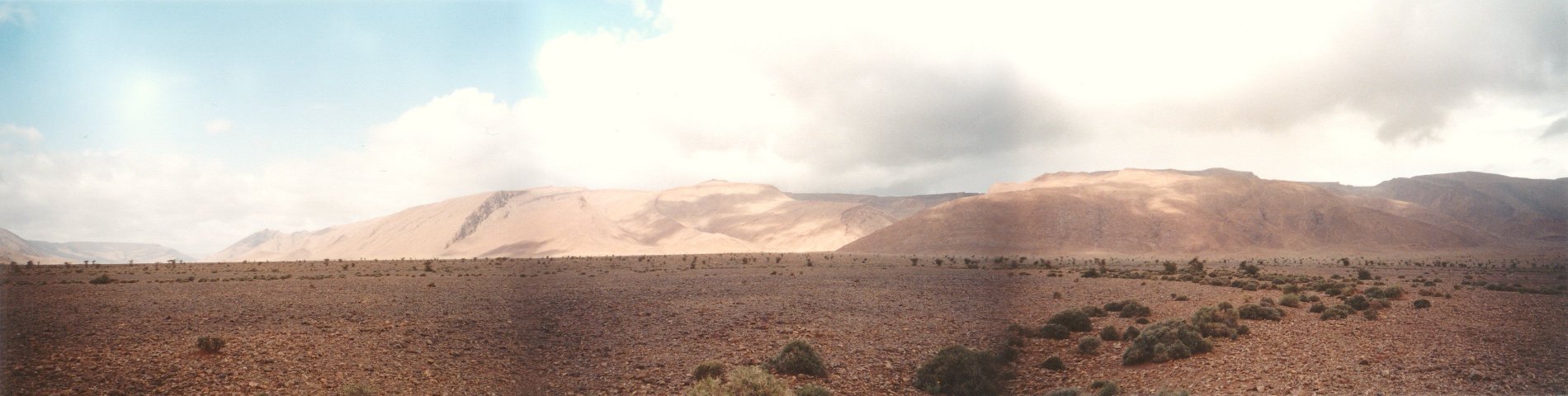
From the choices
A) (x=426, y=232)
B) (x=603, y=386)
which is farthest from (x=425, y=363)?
(x=426, y=232)

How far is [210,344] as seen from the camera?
14.7 metres

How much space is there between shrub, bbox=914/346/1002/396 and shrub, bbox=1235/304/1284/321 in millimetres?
10928

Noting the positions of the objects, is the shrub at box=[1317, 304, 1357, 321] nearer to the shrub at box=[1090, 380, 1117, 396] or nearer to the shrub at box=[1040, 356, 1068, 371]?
the shrub at box=[1040, 356, 1068, 371]

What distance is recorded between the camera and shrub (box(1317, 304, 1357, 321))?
20359 millimetres

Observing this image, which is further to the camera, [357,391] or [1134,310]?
[1134,310]

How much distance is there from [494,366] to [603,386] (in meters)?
3.28

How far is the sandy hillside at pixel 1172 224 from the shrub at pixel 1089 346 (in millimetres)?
84735

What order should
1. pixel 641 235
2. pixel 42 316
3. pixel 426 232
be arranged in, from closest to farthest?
1. pixel 42 316
2. pixel 641 235
3. pixel 426 232

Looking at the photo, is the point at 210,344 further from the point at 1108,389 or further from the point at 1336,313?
the point at 1336,313

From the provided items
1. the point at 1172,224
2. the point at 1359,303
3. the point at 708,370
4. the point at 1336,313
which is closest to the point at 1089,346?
the point at 1336,313

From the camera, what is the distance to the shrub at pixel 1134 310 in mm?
23906

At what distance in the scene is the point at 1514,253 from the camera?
8856 cm

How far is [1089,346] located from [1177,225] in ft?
342

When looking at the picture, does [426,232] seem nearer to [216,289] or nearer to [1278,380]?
[216,289]
